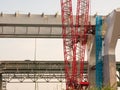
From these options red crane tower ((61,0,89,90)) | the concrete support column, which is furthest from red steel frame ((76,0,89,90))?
the concrete support column

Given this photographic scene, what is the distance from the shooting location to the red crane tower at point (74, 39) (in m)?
76.9

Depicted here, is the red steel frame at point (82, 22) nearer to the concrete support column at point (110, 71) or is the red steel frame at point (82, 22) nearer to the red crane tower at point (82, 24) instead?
the red crane tower at point (82, 24)

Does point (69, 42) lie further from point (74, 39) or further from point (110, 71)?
point (110, 71)

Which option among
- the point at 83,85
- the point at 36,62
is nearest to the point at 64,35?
the point at 83,85

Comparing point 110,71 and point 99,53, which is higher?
point 99,53

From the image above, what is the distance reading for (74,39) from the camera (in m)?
80.9

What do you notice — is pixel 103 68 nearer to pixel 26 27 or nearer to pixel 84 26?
pixel 84 26

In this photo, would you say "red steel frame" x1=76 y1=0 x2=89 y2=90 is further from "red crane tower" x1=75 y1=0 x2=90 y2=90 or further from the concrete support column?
the concrete support column

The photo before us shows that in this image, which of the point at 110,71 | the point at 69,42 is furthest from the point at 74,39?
the point at 110,71

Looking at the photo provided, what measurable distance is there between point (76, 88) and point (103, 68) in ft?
40.2

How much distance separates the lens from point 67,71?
86000 mm

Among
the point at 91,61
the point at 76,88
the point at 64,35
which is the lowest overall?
the point at 76,88

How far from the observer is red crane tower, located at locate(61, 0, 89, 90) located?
252 feet

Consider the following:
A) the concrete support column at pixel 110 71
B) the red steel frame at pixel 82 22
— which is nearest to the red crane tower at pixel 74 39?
the red steel frame at pixel 82 22
